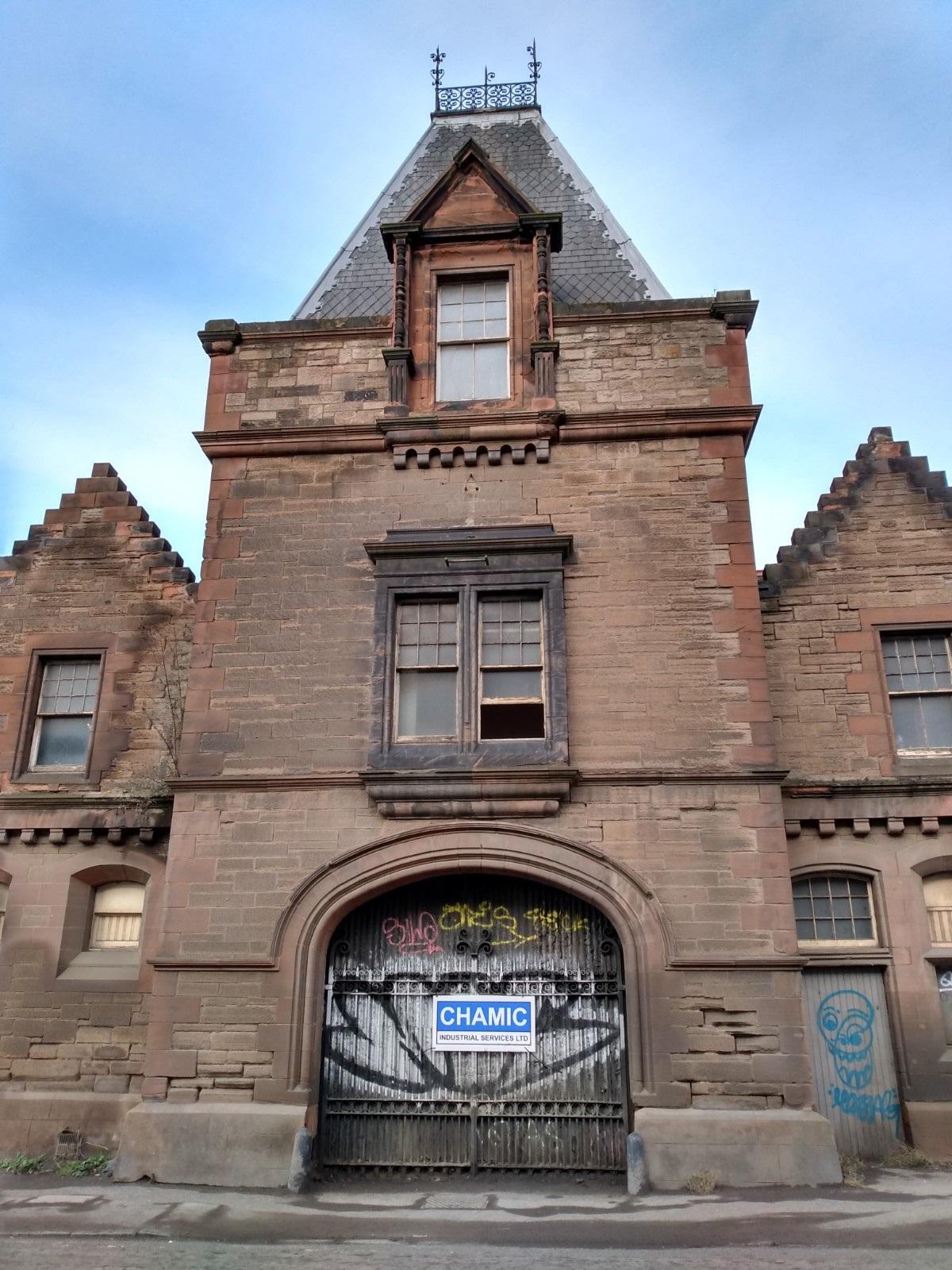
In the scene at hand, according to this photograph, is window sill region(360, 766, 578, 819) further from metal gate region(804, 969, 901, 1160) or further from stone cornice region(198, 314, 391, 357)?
stone cornice region(198, 314, 391, 357)

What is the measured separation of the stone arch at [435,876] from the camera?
10.8 m

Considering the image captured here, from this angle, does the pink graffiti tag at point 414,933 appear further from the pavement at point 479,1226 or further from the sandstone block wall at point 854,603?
the sandstone block wall at point 854,603

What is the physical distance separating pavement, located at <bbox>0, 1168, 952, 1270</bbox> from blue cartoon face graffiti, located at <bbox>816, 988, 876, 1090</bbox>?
4.59 ft

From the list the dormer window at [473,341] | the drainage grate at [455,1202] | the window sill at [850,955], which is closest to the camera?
the drainage grate at [455,1202]

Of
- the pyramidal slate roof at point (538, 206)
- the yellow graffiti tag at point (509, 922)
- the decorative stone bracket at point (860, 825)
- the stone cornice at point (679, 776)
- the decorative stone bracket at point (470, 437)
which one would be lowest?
the yellow graffiti tag at point (509, 922)

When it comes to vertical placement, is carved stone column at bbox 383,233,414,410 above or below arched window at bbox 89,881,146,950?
above

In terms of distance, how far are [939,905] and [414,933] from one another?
6416 mm

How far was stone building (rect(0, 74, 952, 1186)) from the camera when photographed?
1092cm

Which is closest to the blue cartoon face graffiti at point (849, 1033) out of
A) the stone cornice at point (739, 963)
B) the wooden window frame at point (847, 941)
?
the wooden window frame at point (847, 941)

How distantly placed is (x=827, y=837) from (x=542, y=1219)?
578 centimetres

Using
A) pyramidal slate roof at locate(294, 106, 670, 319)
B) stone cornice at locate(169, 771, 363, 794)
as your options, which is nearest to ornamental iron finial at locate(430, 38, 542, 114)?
pyramidal slate roof at locate(294, 106, 670, 319)

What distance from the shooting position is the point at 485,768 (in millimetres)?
11422

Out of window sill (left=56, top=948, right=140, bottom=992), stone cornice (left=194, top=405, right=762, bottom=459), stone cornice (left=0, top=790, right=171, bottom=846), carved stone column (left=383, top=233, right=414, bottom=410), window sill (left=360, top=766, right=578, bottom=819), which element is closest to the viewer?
window sill (left=360, top=766, right=578, bottom=819)

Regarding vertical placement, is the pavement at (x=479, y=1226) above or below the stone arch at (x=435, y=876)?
below
